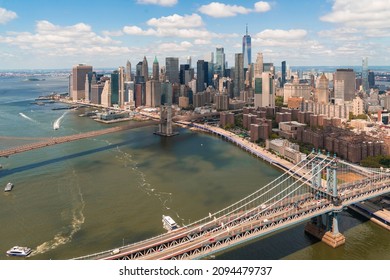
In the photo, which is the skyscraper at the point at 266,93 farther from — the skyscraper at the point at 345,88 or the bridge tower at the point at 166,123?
the bridge tower at the point at 166,123

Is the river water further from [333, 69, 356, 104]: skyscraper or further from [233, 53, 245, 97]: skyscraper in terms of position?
[233, 53, 245, 97]: skyscraper

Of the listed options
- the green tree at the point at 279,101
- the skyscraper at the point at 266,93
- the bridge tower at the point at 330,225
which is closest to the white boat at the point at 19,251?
the bridge tower at the point at 330,225

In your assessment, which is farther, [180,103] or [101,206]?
[180,103]

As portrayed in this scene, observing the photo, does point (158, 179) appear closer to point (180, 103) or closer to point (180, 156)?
point (180, 156)

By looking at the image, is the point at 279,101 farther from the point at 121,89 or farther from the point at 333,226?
the point at 333,226

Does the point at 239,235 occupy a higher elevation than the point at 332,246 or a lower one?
higher

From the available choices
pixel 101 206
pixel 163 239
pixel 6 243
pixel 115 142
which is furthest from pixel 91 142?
pixel 163 239

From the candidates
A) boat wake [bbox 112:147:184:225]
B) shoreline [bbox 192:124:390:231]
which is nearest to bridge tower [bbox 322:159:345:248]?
shoreline [bbox 192:124:390:231]
